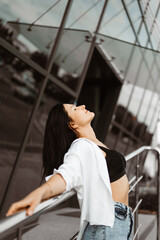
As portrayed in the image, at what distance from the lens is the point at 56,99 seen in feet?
17.9

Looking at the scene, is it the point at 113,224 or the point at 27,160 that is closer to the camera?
the point at 113,224

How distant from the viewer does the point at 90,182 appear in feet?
5.24

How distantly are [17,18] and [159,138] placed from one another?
10.5 m

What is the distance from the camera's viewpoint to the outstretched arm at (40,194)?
3.78 ft

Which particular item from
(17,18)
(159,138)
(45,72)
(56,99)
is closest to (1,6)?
(17,18)

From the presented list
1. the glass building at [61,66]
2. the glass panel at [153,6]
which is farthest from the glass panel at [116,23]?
the glass panel at [153,6]

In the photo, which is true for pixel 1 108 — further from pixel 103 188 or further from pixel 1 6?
pixel 103 188

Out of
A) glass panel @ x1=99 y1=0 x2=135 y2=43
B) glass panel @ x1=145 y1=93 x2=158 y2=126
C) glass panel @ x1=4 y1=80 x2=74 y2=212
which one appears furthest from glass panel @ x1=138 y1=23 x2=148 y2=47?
glass panel @ x1=4 y1=80 x2=74 y2=212

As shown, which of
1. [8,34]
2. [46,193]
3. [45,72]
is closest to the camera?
[46,193]

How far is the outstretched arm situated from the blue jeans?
416mm

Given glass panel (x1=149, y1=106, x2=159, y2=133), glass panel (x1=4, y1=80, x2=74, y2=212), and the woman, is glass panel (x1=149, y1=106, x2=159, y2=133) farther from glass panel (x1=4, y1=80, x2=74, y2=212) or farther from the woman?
the woman

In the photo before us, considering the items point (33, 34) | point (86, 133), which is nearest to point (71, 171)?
point (86, 133)

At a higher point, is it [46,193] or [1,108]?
[1,108]

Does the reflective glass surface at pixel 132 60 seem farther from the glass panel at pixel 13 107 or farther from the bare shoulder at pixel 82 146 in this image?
the bare shoulder at pixel 82 146
